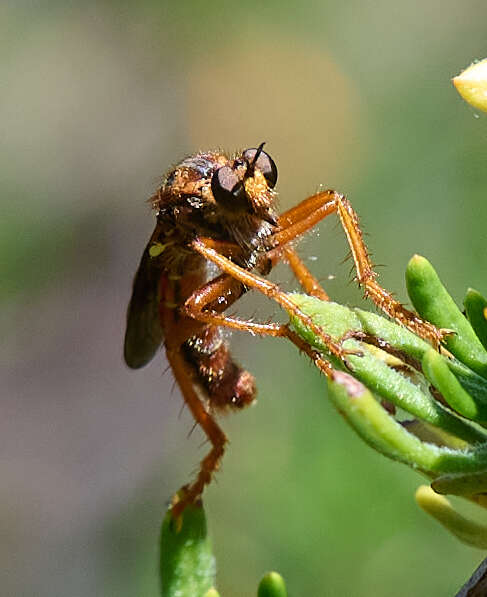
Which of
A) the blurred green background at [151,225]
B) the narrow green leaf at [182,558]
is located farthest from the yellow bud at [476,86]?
the blurred green background at [151,225]

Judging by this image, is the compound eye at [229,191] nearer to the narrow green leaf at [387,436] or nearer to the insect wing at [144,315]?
the insect wing at [144,315]

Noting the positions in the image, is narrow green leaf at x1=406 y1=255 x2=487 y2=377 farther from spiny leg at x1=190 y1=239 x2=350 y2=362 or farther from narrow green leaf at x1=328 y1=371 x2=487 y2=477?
spiny leg at x1=190 y1=239 x2=350 y2=362

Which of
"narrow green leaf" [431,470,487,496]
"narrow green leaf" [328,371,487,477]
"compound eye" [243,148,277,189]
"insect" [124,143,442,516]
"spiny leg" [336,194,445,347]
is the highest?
"compound eye" [243,148,277,189]

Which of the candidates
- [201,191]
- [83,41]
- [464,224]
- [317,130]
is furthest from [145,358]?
[83,41]

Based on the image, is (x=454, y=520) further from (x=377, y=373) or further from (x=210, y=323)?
(x=210, y=323)

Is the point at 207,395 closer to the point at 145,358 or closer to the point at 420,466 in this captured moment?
the point at 145,358

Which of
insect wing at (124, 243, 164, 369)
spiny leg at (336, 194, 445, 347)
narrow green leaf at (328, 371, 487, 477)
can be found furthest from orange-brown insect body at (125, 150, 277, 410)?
narrow green leaf at (328, 371, 487, 477)

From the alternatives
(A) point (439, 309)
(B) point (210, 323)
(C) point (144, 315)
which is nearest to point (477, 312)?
(A) point (439, 309)
